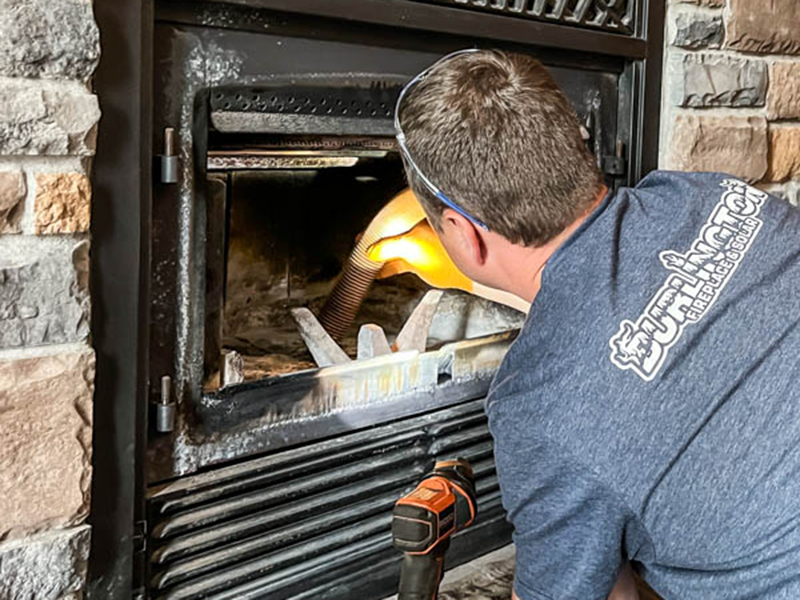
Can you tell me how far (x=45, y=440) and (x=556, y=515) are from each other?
61cm

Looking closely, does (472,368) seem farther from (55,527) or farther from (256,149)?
(55,527)

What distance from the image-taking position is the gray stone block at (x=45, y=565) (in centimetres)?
117

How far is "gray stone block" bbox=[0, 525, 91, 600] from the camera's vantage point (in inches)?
46.2

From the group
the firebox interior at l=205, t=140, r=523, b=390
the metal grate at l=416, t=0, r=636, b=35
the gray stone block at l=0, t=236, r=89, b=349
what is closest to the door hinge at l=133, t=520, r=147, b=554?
the gray stone block at l=0, t=236, r=89, b=349

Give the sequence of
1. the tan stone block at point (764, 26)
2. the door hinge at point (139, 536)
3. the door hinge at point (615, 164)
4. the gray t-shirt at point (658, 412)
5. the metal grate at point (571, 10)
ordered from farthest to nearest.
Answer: the tan stone block at point (764, 26) < the door hinge at point (615, 164) < the metal grate at point (571, 10) < the door hinge at point (139, 536) < the gray t-shirt at point (658, 412)

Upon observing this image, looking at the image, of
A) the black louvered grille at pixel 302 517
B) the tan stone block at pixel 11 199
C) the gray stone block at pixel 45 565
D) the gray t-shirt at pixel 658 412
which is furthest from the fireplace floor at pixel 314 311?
the gray t-shirt at pixel 658 412

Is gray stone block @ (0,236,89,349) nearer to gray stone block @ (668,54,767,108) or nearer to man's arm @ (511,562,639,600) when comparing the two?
man's arm @ (511,562,639,600)

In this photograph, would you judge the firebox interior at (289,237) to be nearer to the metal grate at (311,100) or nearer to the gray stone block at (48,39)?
the metal grate at (311,100)

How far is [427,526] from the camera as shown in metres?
1.22

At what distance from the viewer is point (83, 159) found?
117 centimetres

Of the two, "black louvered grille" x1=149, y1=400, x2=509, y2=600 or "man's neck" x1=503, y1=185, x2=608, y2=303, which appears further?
"black louvered grille" x1=149, y1=400, x2=509, y2=600

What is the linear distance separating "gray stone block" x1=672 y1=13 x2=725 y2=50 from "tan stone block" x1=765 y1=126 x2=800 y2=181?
0.29 meters

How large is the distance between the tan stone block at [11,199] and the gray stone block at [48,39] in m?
0.11

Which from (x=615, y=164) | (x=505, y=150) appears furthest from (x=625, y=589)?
(x=615, y=164)
